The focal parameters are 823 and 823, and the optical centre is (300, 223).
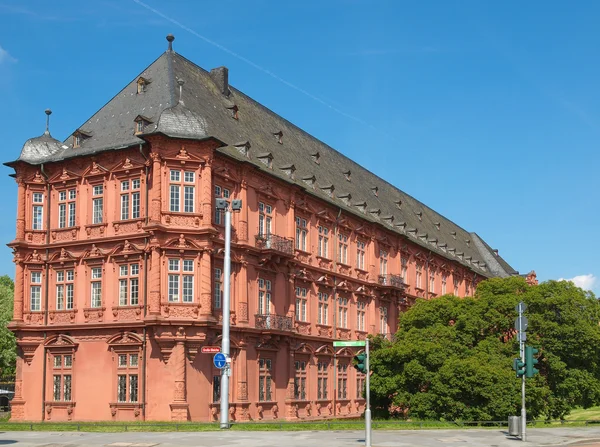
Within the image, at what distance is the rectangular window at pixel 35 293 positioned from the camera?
47.2 m

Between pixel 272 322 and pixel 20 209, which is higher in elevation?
pixel 20 209

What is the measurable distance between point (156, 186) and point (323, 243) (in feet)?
57.9

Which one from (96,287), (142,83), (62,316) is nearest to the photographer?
(96,287)

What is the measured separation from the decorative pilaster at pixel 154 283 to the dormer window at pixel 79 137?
9551mm

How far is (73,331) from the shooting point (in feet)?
149

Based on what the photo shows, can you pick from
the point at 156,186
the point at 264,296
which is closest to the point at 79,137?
the point at 156,186

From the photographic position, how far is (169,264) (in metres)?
42.7

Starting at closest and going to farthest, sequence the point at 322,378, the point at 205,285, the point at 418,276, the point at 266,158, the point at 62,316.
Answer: the point at 205,285
the point at 62,316
the point at 266,158
the point at 322,378
the point at 418,276

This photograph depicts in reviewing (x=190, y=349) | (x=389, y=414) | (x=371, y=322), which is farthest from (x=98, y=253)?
(x=371, y=322)

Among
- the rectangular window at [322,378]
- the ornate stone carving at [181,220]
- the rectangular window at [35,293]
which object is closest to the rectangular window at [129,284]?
the ornate stone carving at [181,220]

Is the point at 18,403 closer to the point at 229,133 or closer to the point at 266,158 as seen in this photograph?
the point at 229,133

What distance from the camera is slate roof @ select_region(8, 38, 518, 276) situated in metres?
45.6

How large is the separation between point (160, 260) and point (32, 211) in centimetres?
1046

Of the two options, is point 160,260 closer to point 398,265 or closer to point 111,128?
point 111,128
